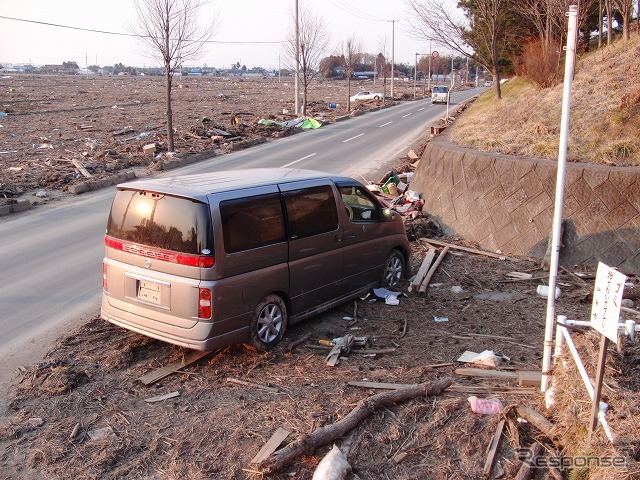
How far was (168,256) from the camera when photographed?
6.06 meters

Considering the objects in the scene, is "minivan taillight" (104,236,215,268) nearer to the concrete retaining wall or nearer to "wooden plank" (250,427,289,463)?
"wooden plank" (250,427,289,463)

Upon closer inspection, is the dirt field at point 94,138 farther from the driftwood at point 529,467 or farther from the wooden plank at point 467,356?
the driftwood at point 529,467

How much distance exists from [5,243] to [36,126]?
2234 centimetres

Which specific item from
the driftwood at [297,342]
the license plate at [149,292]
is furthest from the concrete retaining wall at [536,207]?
the license plate at [149,292]

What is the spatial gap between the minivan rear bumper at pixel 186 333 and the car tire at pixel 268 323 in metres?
0.16

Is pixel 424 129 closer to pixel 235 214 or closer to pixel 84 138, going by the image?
pixel 84 138

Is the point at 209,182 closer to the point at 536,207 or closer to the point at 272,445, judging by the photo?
the point at 272,445

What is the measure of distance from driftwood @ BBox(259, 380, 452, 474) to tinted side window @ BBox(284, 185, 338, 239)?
2.43m

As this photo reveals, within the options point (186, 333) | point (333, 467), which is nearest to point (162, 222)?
point (186, 333)

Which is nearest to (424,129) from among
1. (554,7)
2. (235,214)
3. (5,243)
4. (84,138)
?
(554,7)

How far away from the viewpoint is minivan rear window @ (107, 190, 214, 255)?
594cm

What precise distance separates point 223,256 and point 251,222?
559mm

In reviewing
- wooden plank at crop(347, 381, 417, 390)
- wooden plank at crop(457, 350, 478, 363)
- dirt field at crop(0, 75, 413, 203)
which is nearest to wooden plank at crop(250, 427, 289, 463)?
wooden plank at crop(347, 381, 417, 390)

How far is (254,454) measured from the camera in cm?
443
